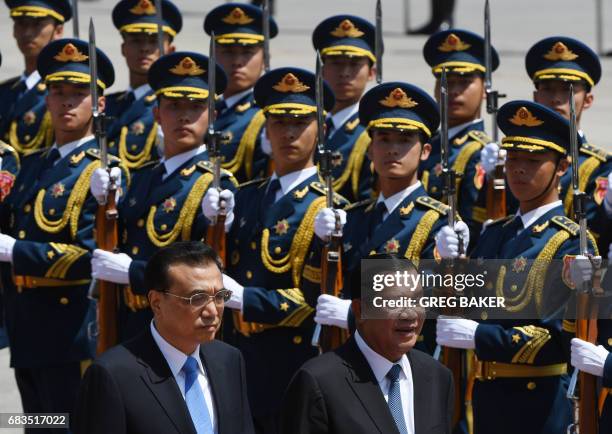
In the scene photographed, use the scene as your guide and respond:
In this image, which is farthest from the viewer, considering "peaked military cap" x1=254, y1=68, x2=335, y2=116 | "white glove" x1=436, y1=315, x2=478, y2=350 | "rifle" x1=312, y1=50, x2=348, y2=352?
"peaked military cap" x1=254, y1=68, x2=335, y2=116

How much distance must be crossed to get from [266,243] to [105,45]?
1291cm

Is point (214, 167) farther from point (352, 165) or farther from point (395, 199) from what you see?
point (352, 165)

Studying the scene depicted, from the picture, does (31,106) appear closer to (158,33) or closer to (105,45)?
(158,33)

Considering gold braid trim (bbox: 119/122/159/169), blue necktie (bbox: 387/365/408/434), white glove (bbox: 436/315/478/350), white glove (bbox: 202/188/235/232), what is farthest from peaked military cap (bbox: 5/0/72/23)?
blue necktie (bbox: 387/365/408/434)

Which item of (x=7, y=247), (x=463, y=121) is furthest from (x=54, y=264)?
(x=463, y=121)

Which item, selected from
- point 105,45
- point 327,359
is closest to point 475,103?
point 327,359

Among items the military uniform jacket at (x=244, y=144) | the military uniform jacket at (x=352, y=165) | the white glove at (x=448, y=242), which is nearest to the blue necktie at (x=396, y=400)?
the white glove at (x=448, y=242)

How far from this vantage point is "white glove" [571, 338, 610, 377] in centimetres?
834

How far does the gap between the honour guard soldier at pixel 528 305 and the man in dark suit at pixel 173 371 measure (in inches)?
85.6

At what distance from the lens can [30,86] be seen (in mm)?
12812

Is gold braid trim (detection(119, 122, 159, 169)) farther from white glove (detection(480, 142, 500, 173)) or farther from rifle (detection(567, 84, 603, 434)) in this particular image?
rifle (detection(567, 84, 603, 434))

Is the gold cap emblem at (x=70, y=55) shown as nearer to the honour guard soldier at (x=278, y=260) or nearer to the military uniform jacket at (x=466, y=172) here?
the honour guard soldier at (x=278, y=260)

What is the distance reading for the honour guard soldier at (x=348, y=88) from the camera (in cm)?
1116

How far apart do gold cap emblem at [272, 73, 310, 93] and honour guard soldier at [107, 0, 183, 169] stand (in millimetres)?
1647
